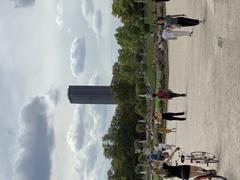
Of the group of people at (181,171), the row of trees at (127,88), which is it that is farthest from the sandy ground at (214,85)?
the row of trees at (127,88)

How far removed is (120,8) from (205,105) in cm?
5526

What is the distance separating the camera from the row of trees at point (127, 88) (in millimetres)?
86250

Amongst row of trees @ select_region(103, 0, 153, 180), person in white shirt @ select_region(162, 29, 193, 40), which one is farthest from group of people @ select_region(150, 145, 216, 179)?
row of trees @ select_region(103, 0, 153, 180)

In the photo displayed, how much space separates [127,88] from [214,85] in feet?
229

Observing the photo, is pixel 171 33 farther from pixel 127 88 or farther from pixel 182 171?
pixel 127 88

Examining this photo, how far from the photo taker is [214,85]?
2959 cm

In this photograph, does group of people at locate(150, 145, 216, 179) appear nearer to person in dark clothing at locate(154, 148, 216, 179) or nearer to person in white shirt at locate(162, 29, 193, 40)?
person in dark clothing at locate(154, 148, 216, 179)

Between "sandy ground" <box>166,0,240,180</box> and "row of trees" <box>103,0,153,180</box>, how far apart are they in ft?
141

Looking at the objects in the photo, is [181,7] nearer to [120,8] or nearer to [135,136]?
[120,8]

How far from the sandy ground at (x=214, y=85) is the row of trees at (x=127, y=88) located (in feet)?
141

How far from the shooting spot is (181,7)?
1816 inches

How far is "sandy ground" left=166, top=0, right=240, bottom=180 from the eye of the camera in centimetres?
2534

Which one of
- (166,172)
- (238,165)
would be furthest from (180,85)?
(238,165)

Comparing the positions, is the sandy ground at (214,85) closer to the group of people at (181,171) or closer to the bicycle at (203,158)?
the bicycle at (203,158)
